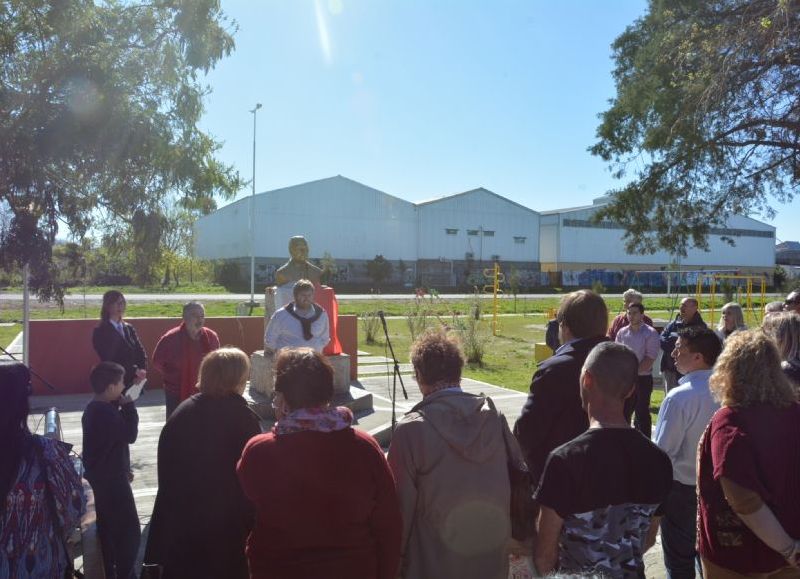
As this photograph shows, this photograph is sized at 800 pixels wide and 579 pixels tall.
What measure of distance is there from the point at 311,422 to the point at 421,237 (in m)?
53.4

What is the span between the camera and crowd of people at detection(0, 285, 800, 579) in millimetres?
2424

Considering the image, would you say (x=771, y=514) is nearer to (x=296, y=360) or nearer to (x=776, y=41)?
(x=296, y=360)

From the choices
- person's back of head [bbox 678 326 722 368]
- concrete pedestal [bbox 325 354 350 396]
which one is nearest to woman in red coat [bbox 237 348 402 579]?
person's back of head [bbox 678 326 722 368]

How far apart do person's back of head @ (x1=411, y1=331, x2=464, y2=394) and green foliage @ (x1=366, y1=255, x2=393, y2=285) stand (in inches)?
1941

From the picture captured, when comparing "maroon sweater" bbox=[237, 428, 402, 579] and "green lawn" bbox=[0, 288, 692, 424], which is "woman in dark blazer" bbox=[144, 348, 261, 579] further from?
"green lawn" bbox=[0, 288, 692, 424]

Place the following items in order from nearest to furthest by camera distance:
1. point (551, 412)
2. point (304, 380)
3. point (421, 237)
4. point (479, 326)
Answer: point (304, 380), point (551, 412), point (479, 326), point (421, 237)

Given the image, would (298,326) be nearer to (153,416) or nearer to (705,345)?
(153,416)

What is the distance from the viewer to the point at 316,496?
239 cm

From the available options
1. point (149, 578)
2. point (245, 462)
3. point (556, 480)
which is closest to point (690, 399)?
point (556, 480)

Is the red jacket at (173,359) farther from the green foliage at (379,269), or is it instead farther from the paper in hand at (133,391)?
the green foliage at (379,269)

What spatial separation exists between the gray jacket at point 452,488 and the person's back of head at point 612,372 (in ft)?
1.44

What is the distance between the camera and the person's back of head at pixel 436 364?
2.79 m

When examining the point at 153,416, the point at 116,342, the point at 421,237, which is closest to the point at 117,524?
the point at 116,342

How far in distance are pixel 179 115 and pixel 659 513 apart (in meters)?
6.17
